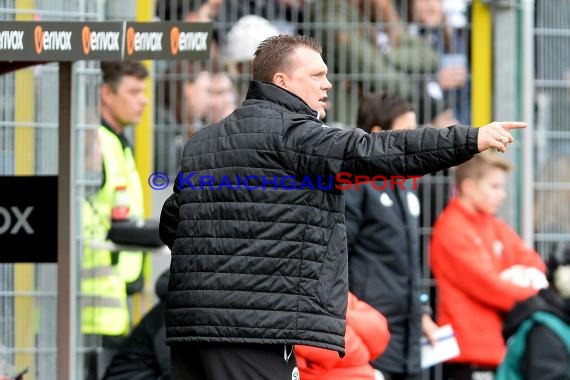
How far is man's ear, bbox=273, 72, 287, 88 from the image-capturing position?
535cm

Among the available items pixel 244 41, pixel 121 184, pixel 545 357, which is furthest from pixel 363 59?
pixel 545 357

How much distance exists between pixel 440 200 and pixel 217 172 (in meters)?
4.38

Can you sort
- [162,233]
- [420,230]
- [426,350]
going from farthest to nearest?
[420,230], [426,350], [162,233]

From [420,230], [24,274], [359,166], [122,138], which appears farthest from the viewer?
[420,230]

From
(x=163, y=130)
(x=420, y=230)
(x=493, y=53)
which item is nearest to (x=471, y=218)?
(x=420, y=230)

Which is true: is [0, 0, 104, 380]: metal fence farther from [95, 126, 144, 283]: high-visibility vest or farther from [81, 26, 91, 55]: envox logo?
[81, 26, 91, 55]: envox logo

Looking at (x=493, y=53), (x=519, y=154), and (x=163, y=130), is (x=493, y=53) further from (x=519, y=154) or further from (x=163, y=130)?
(x=163, y=130)

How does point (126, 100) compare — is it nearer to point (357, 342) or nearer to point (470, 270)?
point (470, 270)

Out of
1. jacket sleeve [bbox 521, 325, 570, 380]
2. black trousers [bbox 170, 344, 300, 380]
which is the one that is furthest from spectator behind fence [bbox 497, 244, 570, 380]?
black trousers [bbox 170, 344, 300, 380]

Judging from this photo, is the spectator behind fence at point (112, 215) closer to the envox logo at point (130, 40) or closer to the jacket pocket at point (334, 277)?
the envox logo at point (130, 40)

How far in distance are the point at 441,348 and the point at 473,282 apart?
0.67 m

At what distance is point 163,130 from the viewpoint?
30.9 ft

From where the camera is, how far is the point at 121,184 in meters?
8.11

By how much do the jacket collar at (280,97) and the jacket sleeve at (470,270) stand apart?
3055mm
